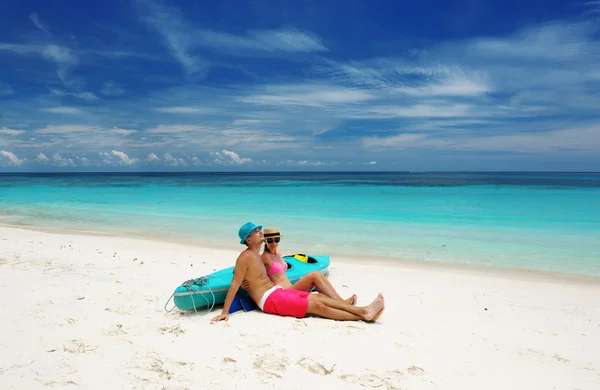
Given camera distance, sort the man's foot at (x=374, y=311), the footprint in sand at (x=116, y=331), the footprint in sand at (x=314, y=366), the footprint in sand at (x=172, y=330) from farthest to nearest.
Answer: the man's foot at (x=374, y=311), the footprint in sand at (x=172, y=330), the footprint in sand at (x=116, y=331), the footprint in sand at (x=314, y=366)

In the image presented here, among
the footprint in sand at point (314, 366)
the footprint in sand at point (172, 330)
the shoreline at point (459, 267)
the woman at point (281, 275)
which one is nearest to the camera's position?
the footprint in sand at point (314, 366)

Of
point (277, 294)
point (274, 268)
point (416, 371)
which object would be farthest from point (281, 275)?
point (416, 371)

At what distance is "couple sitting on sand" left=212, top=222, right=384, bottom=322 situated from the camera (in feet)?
14.9

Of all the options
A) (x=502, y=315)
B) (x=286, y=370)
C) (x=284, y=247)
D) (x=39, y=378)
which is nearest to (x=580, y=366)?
(x=502, y=315)

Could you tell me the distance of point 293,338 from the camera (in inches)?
157

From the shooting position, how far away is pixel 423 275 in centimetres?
720

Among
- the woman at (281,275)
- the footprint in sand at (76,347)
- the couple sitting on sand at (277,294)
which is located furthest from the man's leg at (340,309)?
the footprint in sand at (76,347)

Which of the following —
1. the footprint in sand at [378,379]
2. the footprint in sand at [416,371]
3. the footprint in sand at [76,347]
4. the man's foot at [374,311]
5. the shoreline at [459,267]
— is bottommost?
the shoreline at [459,267]

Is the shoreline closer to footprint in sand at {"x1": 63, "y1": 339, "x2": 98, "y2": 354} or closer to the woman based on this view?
the woman

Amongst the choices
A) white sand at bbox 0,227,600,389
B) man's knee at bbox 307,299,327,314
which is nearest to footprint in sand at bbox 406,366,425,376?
white sand at bbox 0,227,600,389

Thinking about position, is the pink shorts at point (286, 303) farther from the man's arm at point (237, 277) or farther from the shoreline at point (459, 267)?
the shoreline at point (459, 267)

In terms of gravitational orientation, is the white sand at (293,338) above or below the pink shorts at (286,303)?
below

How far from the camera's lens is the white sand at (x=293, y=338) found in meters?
3.21

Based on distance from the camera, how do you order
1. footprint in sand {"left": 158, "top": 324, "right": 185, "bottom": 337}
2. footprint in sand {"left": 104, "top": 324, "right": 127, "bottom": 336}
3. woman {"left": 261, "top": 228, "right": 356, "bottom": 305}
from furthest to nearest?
woman {"left": 261, "top": 228, "right": 356, "bottom": 305}
footprint in sand {"left": 158, "top": 324, "right": 185, "bottom": 337}
footprint in sand {"left": 104, "top": 324, "right": 127, "bottom": 336}
